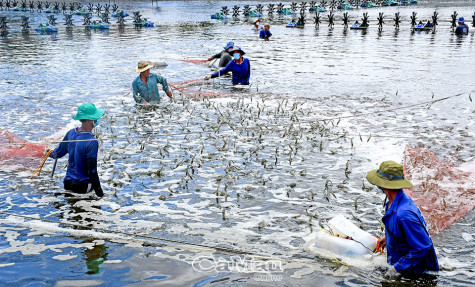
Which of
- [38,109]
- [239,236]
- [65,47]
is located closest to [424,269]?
[239,236]

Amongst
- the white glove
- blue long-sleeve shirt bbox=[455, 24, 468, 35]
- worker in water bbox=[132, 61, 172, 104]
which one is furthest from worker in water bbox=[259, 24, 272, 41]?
the white glove

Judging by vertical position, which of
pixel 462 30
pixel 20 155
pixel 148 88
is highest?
pixel 462 30

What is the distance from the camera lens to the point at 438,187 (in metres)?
7.02

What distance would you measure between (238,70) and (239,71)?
0.16ft

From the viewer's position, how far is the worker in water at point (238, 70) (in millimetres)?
14383

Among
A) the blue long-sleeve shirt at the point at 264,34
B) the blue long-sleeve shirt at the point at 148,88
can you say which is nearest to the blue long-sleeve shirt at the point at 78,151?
the blue long-sleeve shirt at the point at 148,88

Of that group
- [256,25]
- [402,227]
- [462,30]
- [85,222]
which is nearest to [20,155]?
[85,222]

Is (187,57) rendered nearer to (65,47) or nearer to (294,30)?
(65,47)

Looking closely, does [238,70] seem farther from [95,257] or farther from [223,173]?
[95,257]

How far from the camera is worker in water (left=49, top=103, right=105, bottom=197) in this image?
6180 millimetres

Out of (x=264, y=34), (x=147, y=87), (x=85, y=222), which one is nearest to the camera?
(x=85, y=222)

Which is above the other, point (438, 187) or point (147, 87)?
point (147, 87)

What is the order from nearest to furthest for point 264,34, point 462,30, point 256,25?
point 264,34 → point 462,30 → point 256,25

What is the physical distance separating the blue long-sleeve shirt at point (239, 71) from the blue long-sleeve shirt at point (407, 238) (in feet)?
34.9
